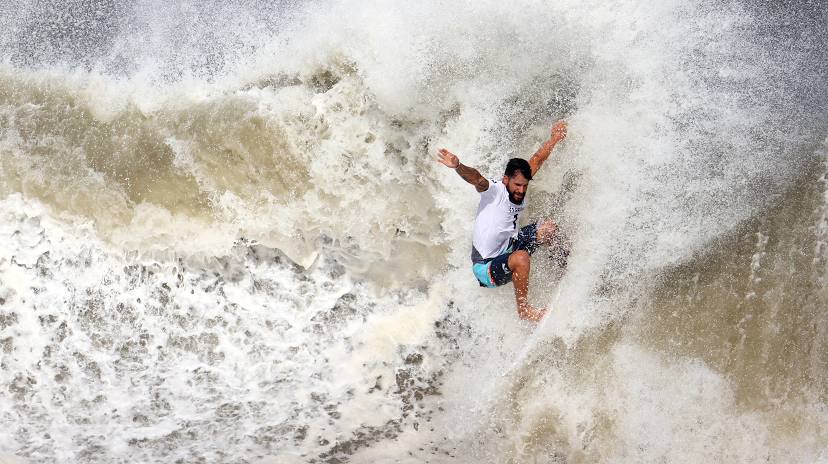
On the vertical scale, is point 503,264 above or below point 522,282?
above

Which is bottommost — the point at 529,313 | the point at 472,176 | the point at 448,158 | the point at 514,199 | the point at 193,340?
the point at 529,313

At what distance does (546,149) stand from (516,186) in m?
0.38

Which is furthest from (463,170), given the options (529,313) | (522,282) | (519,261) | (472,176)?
(529,313)

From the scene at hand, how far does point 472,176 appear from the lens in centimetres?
390

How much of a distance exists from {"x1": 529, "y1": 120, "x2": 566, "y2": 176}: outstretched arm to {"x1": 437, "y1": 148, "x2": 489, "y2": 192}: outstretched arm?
1.14ft

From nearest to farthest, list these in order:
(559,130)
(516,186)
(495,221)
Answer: (516,186) < (495,221) < (559,130)

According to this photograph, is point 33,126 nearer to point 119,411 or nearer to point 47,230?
point 47,230

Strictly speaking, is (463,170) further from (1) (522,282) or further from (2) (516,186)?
(1) (522,282)

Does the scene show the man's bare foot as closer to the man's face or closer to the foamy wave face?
the foamy wave face

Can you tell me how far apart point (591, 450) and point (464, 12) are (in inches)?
114

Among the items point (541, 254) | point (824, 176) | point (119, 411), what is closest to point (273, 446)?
point (119, 411)

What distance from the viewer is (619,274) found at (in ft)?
14.9

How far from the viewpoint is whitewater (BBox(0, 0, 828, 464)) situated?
173 inches

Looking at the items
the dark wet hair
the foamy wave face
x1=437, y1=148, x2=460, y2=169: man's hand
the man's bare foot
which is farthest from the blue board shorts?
x1=437, y1=148, x2=460, y2=169: man's hand
